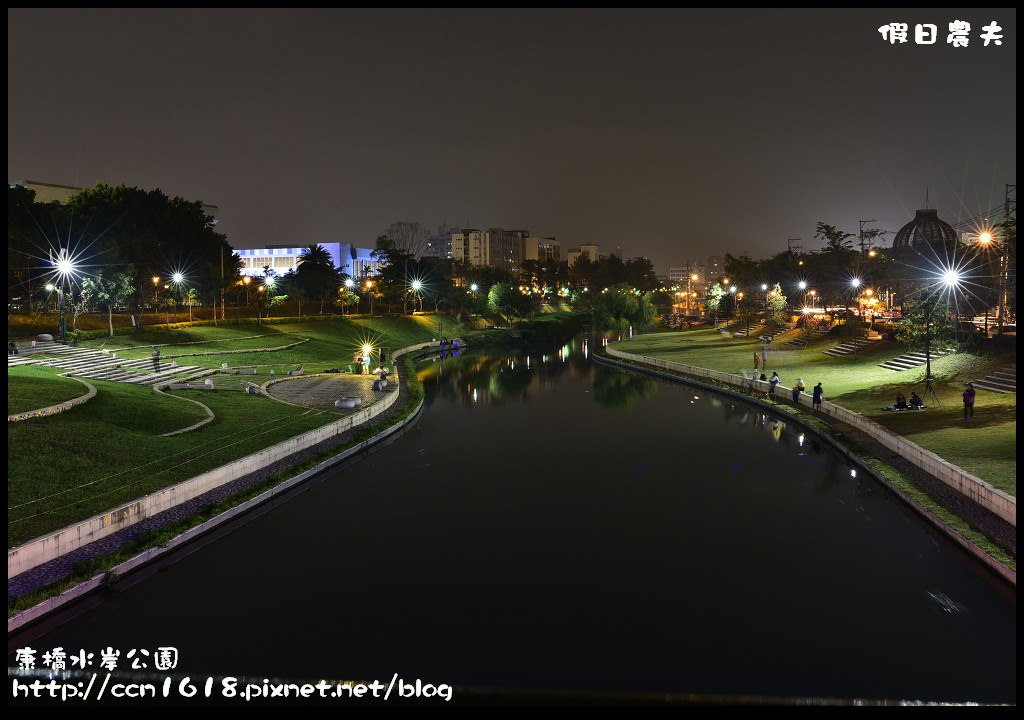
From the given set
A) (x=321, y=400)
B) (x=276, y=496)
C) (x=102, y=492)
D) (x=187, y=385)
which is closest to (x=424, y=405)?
(x=321, y=400)

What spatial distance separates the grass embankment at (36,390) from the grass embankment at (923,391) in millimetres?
29928

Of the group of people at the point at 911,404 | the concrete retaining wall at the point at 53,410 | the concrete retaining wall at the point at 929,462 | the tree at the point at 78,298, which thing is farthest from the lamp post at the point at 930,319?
the tree at the point at 78,298

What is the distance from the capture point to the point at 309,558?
17891 millimetres

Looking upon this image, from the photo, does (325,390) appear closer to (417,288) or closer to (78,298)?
(78,298)

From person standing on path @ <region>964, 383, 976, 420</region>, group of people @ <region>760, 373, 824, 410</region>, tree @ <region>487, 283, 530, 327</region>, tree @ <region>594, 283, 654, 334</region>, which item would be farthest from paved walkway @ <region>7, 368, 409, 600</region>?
tree @ <region>487, 283, 530, 327</region>

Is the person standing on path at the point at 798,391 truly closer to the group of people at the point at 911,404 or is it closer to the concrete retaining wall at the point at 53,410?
the group of people at the point at 911,404

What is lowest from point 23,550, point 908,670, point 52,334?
point 908,670

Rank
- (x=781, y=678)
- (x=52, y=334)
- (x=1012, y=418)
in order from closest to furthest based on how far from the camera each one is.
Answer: (x=781, y=678)
(x=1012, y=418)
(x=52, y=334)

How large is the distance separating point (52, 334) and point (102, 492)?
3885 centimetres

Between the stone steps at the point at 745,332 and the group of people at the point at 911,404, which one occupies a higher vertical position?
the stone steps at the point at 745,332

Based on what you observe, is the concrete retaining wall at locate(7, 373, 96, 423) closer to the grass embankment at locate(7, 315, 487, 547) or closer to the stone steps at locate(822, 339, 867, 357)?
the grass embankment at locate(7, 315, 487, 547)

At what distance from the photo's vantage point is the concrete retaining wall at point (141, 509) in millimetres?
15025

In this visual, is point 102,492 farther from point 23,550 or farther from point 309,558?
point 309,558

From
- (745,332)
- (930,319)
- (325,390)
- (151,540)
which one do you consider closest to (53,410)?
(151,540)
